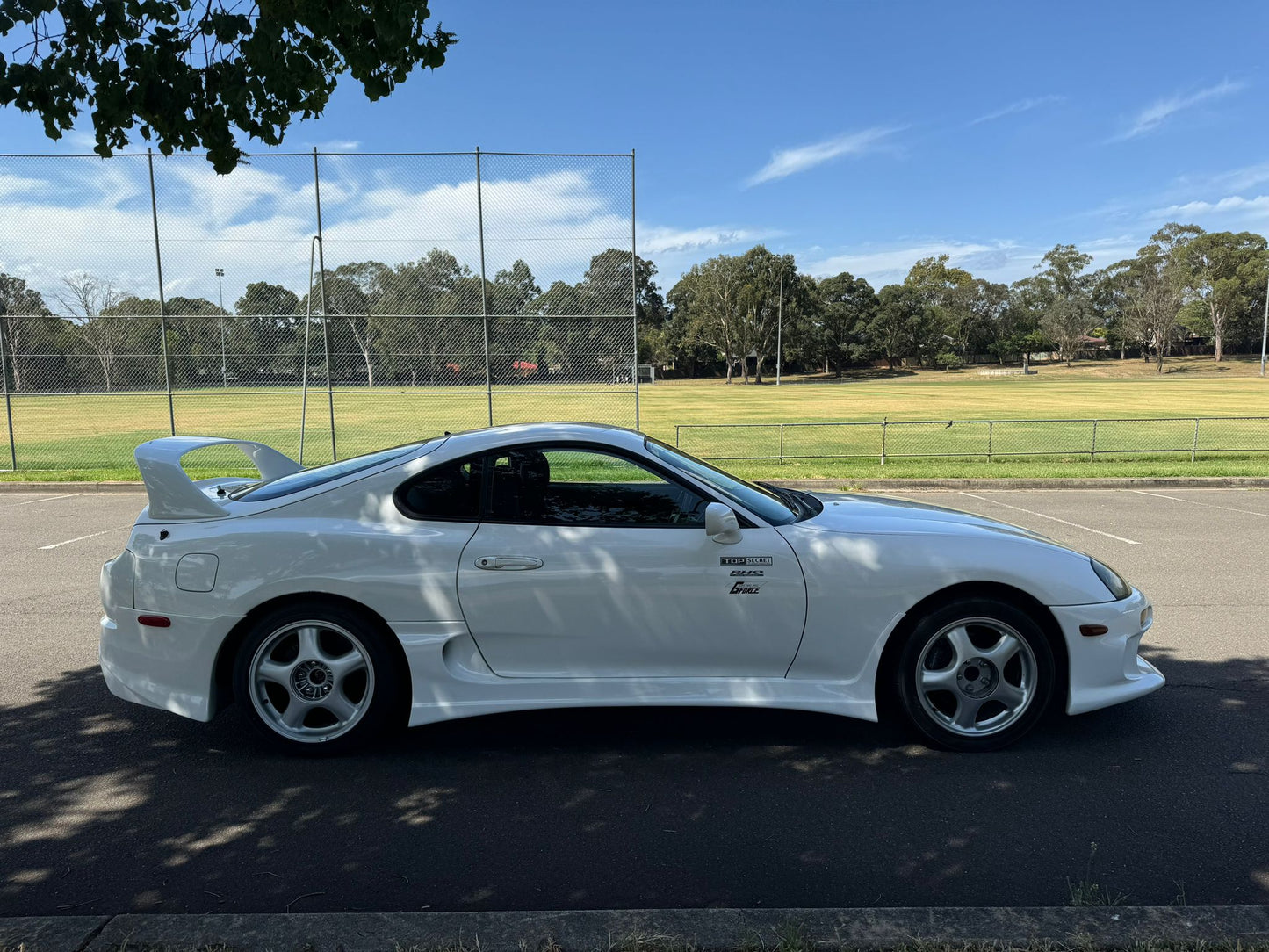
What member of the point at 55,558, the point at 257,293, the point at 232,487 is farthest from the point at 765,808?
the point at 257,293

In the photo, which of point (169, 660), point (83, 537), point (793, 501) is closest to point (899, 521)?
point (793, 501)

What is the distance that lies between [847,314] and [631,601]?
102202 mm

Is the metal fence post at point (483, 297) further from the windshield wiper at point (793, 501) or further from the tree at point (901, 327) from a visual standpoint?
the tree at point (901, 327)

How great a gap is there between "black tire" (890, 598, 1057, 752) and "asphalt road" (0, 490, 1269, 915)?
4.9 inches

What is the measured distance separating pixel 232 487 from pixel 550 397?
1015 cm

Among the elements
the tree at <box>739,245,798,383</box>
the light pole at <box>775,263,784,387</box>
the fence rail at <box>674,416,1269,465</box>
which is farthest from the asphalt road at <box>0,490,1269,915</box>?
the tree at <box>739,245,798,383</box>

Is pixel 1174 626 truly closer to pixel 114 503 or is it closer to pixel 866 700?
pixel 866 700

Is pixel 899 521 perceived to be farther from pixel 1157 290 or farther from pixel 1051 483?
pixel 1157 290

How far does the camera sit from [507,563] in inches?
145

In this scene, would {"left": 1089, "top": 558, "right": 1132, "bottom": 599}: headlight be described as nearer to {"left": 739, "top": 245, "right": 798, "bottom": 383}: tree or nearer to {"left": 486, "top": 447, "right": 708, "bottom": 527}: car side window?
{"left": 486, "top": 447, "right": 708, "bottom": 527}: car side window

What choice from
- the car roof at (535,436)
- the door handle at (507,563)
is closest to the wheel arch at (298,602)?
the door handle at (507,563)

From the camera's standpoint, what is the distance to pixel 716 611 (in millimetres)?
3678

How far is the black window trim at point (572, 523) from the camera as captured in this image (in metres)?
3.79

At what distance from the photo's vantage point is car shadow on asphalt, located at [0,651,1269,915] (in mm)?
2830
